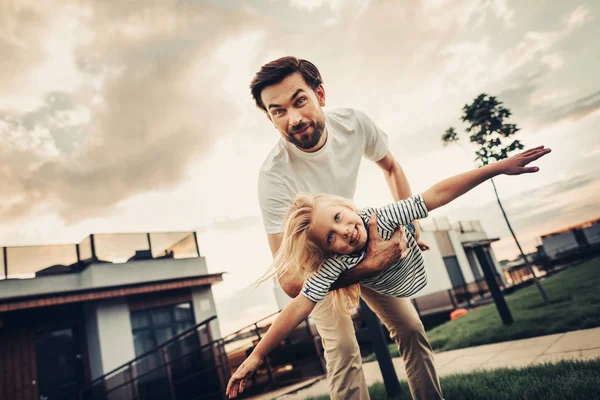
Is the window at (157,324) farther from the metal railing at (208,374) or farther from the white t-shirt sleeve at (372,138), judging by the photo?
the white t-shirt sleeve at (372,138)

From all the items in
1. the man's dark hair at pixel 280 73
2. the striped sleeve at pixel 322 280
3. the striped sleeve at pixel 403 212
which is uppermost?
the man's dark hair at pixel 280 73

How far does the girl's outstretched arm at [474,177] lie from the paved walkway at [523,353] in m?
1.68

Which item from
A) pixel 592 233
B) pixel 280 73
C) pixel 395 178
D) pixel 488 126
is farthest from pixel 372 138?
pixel 592 233

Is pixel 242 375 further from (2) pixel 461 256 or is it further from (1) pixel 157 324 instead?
(2) pixel 461 256

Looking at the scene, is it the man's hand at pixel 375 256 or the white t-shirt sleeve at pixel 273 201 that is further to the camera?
the white t-shirt sleeve at pixel 273 201

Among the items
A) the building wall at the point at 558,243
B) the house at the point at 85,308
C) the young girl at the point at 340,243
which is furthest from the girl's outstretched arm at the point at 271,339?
the building wall at the point at 558,243

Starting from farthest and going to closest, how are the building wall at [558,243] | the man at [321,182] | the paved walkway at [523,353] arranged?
1. the building wall at [558,243]
2. the paved walkway at [523,353]
3. the man at [321,182]

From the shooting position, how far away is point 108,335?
10.1 meters

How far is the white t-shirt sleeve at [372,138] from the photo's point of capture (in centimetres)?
241

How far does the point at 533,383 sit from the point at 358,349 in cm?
111

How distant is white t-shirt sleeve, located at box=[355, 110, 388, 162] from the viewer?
241cm

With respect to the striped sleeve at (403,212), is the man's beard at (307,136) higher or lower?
higher

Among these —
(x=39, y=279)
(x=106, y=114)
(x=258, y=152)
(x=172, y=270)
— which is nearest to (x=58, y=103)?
(x=106, y=114)

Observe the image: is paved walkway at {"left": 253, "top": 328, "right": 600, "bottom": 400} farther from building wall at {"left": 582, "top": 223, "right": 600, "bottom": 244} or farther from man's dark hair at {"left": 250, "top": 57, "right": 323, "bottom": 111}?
building wall at {"left": 582, "top": 223, "right": 600, "bottom": 244}
